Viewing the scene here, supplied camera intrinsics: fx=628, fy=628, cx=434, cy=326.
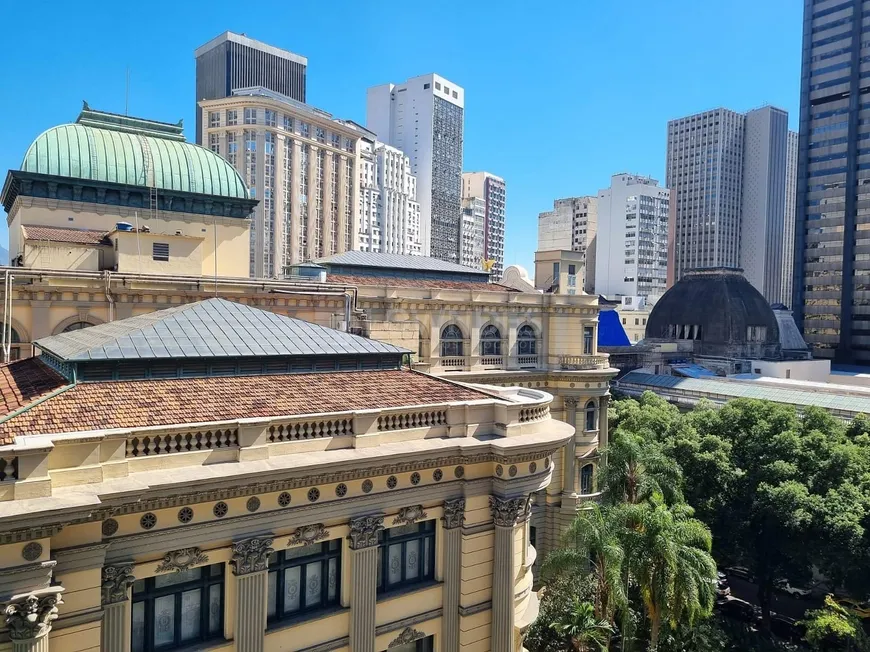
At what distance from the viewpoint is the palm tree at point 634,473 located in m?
35.7

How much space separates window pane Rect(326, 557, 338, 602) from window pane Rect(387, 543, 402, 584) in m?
1.66

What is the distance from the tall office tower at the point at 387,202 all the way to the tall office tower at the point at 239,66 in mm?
47329

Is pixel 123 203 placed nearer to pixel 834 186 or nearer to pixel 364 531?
pixel 364 531

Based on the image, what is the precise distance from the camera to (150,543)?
576 inches

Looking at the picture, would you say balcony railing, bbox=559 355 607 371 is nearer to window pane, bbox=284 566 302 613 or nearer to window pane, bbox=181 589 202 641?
window pane, bbox=284 566 302 613

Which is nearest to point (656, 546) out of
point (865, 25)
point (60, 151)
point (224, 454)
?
point (224, 454)

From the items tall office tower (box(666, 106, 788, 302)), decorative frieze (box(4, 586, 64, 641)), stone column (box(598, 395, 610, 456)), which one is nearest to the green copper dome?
stone column (box(598, 395, 610, 456))

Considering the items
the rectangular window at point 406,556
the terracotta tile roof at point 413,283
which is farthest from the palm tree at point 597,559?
the terracotta tile roof at point 413,283

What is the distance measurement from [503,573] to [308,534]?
6.59 metres

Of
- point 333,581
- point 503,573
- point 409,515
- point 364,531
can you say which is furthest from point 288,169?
point 333,581

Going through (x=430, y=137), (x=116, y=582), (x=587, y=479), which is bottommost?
(x=587, y=479)

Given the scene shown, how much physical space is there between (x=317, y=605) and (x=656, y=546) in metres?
14.3

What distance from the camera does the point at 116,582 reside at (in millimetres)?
14188

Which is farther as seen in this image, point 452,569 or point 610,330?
point 610,330
